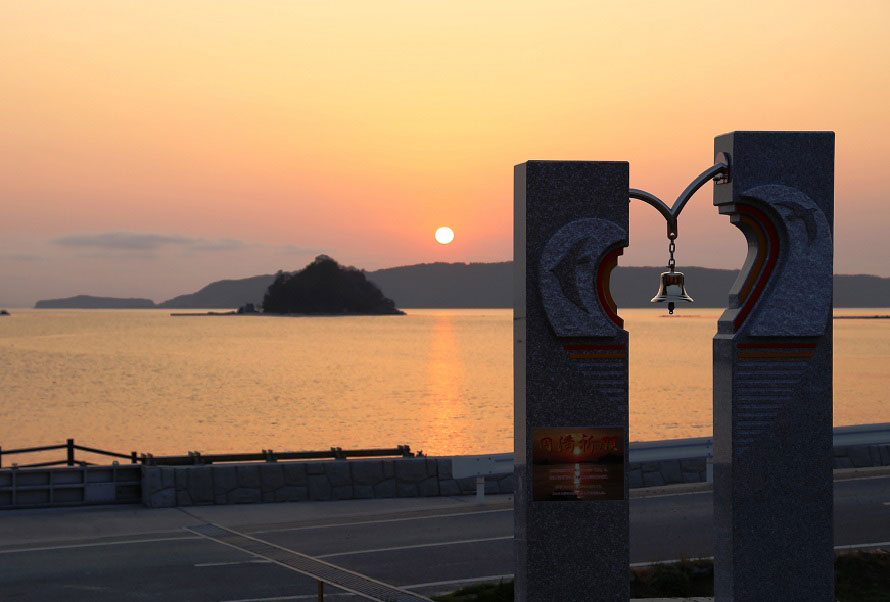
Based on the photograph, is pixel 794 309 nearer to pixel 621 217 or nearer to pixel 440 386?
pixel 621 217

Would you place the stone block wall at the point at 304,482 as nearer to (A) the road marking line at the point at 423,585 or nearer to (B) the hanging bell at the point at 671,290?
(A) the road marking line at the point at 423,585

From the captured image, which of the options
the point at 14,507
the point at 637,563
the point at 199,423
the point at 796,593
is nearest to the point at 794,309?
the point at 796,593

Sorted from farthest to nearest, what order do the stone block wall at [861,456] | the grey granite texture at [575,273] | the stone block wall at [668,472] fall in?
the stone block wall at [861,456], the stone block wall at [668,472], the grey granite texture at [575,273]

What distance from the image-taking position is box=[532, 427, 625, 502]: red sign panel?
38.4ft

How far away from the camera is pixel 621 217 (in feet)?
38.2

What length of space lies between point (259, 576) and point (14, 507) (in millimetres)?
6991

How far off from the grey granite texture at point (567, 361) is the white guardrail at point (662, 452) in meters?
8.06

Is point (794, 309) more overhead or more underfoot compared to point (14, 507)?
more overhead

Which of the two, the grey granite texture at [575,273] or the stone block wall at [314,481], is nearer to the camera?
the grey granite texture at [575,273]

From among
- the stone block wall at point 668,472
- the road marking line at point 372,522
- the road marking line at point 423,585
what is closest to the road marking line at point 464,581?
the road marking line at point 423,585

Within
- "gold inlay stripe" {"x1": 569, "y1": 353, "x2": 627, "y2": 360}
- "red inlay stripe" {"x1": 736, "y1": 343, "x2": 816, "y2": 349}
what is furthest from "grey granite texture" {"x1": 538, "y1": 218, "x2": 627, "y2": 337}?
"red inlay stripe" {"x1": 736, "y1": 343, "x2": 816, "y2": 349}

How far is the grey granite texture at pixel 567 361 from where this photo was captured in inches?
455

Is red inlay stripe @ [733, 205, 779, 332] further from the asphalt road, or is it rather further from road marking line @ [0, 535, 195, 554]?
road marking line @ [0, 535, 195, 554]

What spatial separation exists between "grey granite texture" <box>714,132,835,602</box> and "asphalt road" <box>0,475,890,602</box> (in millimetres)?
4632
